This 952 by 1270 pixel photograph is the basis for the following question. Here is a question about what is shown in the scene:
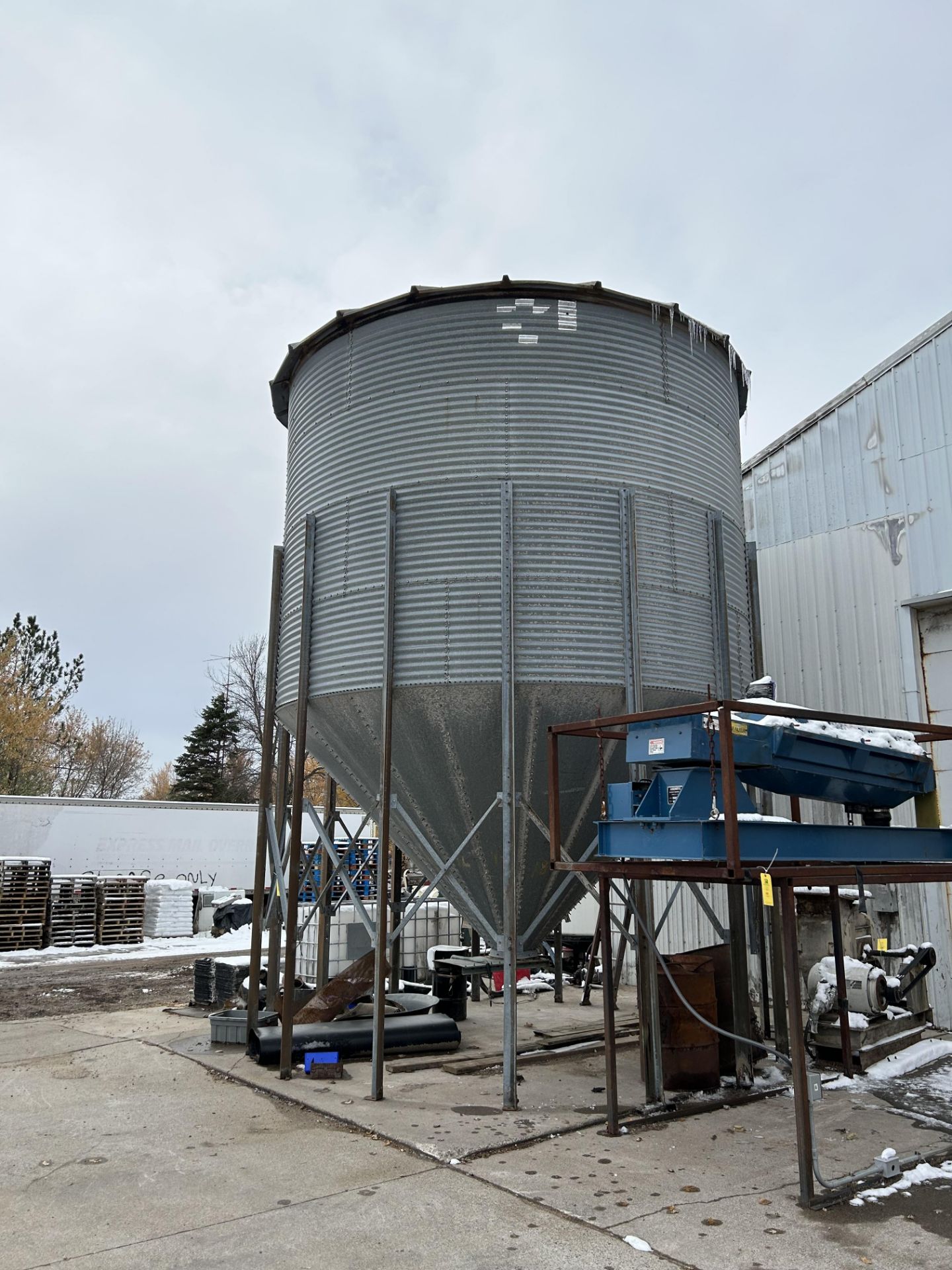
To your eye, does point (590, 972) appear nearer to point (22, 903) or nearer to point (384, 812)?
point (384, 812)

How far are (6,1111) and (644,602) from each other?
699 cm

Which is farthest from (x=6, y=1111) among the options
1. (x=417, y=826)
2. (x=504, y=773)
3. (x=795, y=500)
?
(x=795, y=500)

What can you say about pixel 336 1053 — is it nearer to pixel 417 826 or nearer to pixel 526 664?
pixel 417 826

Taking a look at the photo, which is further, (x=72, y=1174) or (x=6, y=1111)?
(x=6, y=1111)

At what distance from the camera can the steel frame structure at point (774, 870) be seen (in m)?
5.47

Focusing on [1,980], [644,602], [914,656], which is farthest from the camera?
[1,980]

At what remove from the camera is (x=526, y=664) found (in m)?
8.09

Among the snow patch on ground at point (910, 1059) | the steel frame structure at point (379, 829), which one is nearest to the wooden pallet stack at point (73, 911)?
the steel frame structure at point (379, 829)

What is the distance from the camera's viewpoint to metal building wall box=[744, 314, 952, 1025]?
11.0 metres

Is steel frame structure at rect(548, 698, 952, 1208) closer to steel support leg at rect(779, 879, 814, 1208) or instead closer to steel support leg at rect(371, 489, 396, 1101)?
steel support leg at rect(779, 879, 814, 1208)

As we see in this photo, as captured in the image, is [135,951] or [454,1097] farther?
[135,951]

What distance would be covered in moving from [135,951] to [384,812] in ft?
48.6

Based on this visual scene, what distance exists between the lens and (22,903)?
20281 millimetres

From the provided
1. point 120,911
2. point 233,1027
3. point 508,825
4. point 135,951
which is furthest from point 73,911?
point 508,825
